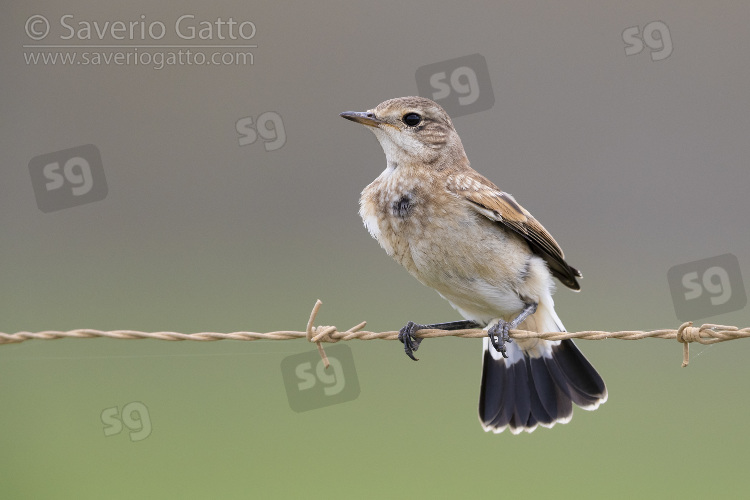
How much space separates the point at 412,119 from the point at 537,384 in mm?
1749

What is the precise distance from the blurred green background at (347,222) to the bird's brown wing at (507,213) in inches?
175

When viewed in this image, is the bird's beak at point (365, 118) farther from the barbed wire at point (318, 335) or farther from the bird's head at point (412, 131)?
the barbed wire at point (318, 335)

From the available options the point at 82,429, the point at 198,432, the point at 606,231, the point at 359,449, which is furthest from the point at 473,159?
the point at 82,429

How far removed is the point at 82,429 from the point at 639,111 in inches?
329

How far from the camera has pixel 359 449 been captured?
9531 mm

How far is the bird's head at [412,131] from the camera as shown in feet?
17.7

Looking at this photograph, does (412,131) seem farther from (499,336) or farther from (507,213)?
(499,336)

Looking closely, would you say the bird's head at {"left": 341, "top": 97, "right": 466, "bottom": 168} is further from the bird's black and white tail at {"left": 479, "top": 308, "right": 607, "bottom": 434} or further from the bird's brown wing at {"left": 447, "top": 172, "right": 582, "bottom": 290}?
the bird's black and white tail at {"left": 479, "top": 308, "right": 607, "bottom": 434}

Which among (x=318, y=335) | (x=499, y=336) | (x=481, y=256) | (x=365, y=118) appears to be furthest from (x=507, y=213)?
(x=318, y=335)

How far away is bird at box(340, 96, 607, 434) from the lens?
504 cm

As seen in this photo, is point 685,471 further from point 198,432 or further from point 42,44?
point 42,44

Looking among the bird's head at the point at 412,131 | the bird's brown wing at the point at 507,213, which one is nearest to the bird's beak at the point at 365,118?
the bird's head at the point at 412,131

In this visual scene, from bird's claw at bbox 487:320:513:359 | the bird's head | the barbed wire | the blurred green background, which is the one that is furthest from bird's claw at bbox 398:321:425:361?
the blurred green background

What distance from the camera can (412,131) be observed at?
5469mm
